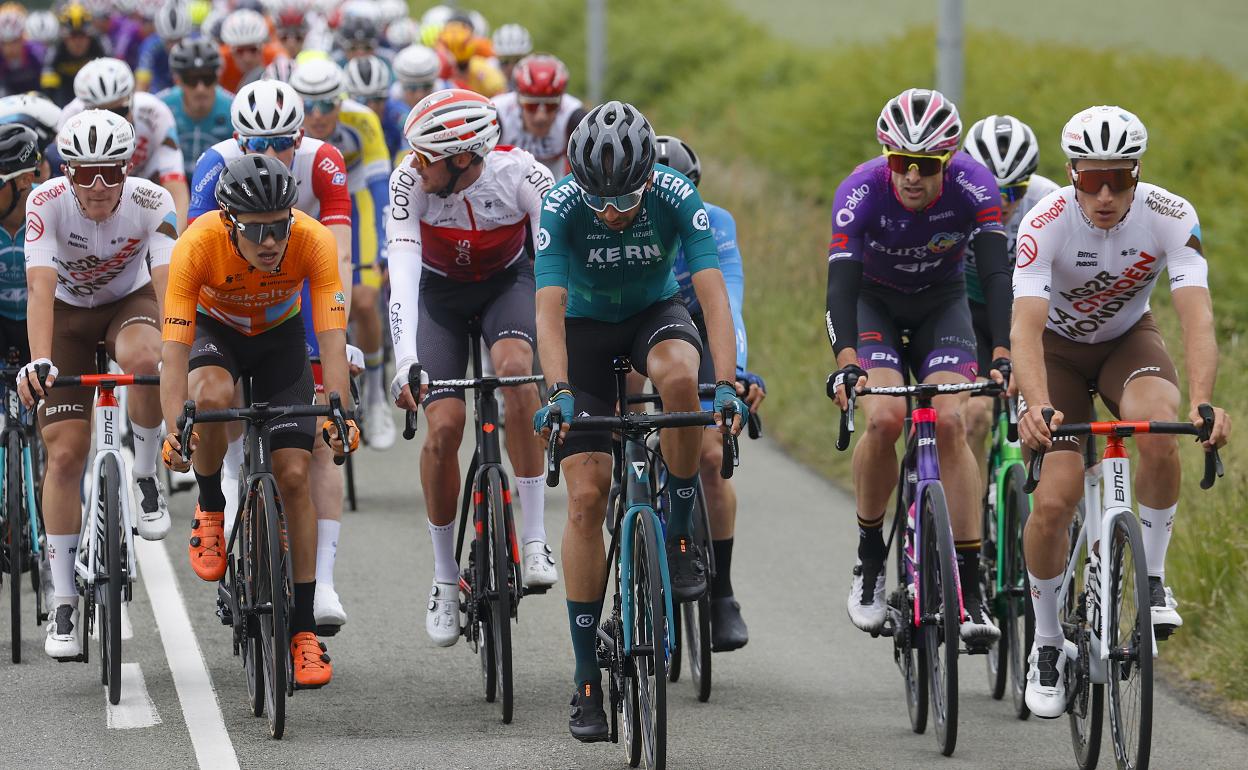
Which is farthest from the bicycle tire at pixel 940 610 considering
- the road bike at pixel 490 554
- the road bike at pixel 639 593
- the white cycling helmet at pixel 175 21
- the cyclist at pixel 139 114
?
the white cycling helmet at pixel 175 21

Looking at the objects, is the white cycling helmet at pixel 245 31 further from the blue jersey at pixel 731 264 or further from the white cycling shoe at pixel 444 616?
the white cycling shoe at pixel 444 616

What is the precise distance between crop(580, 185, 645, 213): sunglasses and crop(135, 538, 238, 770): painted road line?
7.50ft

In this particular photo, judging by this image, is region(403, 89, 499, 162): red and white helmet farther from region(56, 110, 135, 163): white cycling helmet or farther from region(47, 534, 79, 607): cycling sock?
region(47, 534, 79, 607): cycling sock

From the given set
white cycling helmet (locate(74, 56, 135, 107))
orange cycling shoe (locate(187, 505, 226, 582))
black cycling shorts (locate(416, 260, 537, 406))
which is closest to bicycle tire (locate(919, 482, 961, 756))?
black cycling shorts (locate(416, 260, 537, 406))

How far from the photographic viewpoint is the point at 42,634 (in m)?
8.71

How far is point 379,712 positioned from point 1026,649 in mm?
2507

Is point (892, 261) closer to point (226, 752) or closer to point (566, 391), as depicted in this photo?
point (566, 391)

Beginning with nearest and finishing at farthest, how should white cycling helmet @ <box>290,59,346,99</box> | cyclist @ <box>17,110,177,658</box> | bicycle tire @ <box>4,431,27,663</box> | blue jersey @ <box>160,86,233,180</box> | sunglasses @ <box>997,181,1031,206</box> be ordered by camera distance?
cyclist @ <box>17,110,177,658</box> < bicycle tire @ <box>4,431,27,663</box> < sunglasses @ <box>997,181,1031,206</box> < white cycling helmet @ <box>290,59,346,99</box> < blue jersey @ <box>160,86,233,180</box>

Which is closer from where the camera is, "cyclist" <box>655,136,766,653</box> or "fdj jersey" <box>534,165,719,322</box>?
"fdj jersey" <box>534,165,719,322</box>

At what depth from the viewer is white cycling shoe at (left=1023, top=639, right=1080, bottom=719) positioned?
22.5 ft

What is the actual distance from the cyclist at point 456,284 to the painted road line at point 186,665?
0.96 metres

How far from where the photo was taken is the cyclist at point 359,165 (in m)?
11.0

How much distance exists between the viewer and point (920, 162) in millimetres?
7656

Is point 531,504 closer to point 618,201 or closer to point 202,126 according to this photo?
point 618,201
